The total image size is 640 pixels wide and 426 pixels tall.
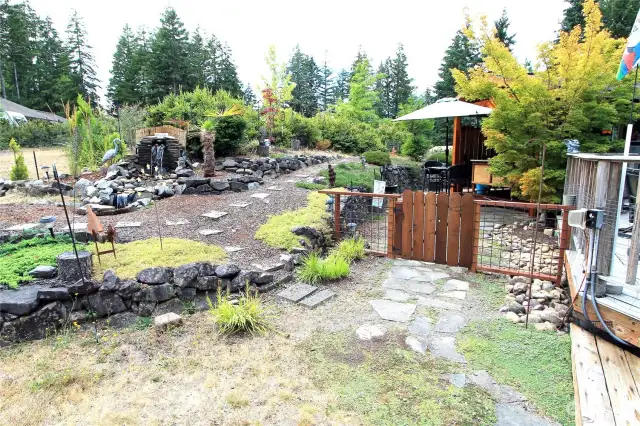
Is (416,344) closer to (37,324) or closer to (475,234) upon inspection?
(475,234)

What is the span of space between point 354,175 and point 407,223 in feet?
15.6

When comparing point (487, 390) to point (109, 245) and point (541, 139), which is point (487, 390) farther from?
point (541, 139)

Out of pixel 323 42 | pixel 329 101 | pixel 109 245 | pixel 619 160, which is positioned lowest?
pixel 109 245

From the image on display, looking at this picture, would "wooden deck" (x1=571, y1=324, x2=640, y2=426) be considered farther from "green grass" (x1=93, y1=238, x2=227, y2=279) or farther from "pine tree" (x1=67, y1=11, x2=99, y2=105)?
"pine tree" (x1=67, y1=11, x2=99, y2=105)

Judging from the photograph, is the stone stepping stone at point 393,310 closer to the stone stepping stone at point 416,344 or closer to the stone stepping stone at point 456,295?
the stone stepping stone at point 416,344

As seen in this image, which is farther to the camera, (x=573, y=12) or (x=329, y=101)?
(x=329, y=101)

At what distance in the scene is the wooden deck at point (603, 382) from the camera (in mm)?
2000

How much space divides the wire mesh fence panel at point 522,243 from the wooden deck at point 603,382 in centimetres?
88

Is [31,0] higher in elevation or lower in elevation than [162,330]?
higher

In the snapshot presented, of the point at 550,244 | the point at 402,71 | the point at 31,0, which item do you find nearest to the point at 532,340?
the point at 550,244

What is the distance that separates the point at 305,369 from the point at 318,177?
6696 millimetres

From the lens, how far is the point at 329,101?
160 feet

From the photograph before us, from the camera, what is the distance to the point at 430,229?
194 inches

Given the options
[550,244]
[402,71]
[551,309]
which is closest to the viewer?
[551,309]
